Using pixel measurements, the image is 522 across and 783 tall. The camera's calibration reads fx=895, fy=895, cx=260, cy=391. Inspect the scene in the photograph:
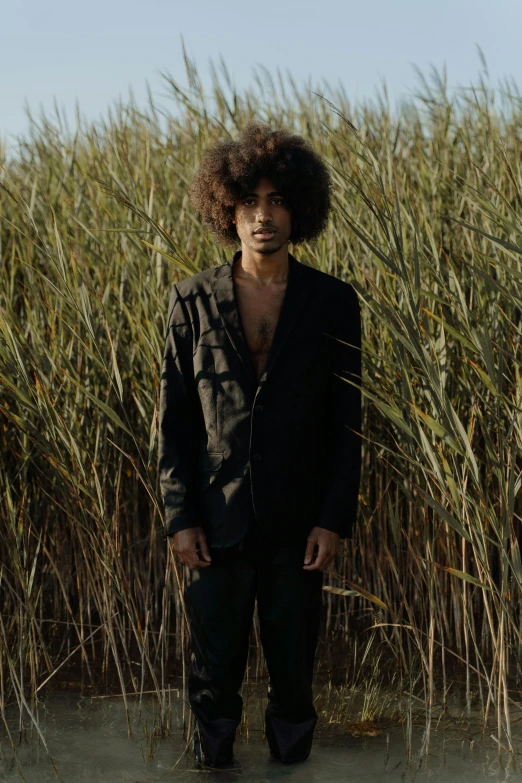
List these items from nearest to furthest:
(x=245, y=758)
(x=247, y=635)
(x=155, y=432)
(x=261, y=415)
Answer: (x=261, y=415), (x=247, y=635), (x=245, y=758), (x=155, y=432)

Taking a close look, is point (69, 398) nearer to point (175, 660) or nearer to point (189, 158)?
point (175, 660)

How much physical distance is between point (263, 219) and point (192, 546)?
0.86 metres

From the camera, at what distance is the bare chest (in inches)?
92.0

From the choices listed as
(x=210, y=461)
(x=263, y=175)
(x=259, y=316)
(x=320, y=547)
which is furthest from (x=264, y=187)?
(x=320, y=547)

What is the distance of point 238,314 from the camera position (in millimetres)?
2314

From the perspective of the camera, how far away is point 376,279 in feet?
10.5

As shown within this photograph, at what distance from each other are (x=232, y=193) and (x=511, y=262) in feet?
3.72

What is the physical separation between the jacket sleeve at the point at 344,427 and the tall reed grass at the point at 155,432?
9 cm

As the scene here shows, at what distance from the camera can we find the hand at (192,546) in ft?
7.54

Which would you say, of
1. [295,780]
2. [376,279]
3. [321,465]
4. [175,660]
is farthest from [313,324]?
[175,660]

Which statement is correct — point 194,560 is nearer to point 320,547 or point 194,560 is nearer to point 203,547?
point 203,547

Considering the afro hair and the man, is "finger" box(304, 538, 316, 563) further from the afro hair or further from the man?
the afro hair

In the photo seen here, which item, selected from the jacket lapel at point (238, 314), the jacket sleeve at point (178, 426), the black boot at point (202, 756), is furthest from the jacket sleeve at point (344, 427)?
the black boot at point (202, 756)

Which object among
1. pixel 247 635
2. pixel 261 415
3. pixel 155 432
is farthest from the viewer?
pixel 155 432
